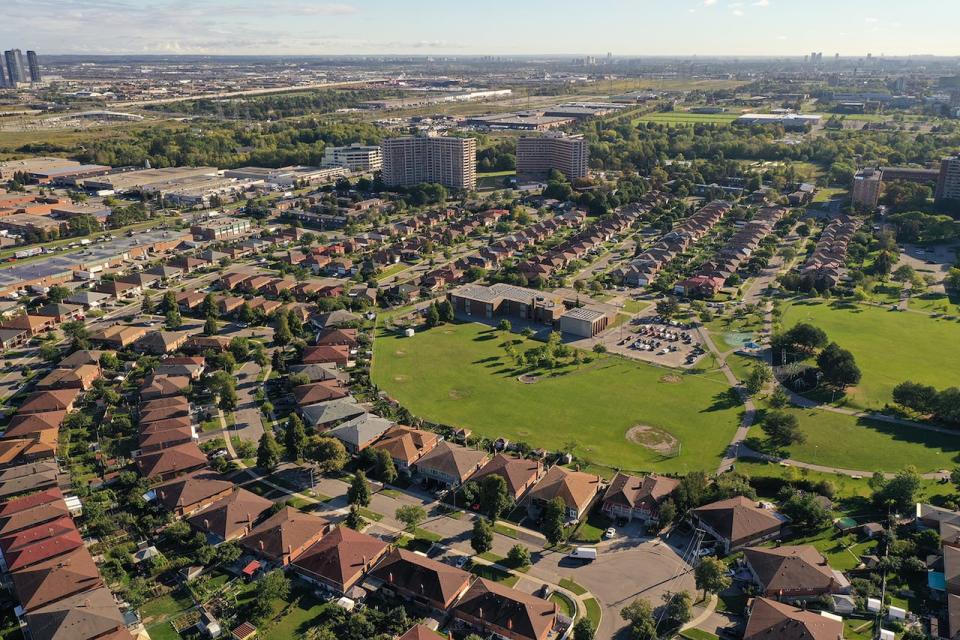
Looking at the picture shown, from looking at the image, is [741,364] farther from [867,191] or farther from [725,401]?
[867,191]

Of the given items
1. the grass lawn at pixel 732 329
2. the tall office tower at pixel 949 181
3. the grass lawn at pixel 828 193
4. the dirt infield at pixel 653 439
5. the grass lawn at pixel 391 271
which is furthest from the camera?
the grass lawn at pixel 828 193

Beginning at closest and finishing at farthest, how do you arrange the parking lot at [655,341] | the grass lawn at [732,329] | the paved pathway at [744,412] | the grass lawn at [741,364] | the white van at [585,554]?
the white van at [585,554] < the paved pathway at [744,412] < the grass lawn at [741,364] < the parking lot at [655,341] < the grass lawn at [732,329]

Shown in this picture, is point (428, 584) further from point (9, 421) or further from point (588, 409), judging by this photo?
point (9, 421)

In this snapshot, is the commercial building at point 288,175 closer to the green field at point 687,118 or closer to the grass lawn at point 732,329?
the grass lawn at point 732,329

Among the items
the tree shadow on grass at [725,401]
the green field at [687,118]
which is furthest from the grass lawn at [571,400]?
the green field at [687,118]

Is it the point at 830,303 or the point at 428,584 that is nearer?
the point at 428,584

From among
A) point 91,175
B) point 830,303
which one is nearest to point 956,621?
point 830,303
